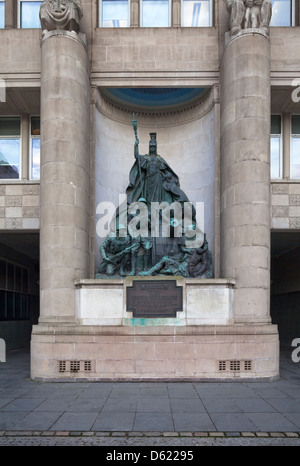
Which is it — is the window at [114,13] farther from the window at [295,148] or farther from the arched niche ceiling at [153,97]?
the window at [295,148]

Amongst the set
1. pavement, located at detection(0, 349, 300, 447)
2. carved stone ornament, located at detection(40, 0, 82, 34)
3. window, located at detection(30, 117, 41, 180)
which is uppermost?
carved stone ornament, located at detection(40, 0, 82, 34)

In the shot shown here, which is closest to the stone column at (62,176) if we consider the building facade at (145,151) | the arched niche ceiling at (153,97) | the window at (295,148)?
the building facade at (145,151)

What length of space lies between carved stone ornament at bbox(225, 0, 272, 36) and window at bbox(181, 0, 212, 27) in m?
1.93

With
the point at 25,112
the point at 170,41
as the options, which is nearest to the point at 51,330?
the point at 25,112

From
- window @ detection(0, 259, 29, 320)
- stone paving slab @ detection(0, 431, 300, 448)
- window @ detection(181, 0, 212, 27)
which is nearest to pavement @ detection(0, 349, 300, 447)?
stone paving slab @ detection(0, 431, 300, 448)

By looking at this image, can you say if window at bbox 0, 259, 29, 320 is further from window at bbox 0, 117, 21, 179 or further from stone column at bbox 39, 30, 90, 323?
stone column at bbox 39, 30, 90, 323

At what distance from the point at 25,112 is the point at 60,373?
29.9 ft

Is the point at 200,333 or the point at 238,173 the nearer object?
the point at 200,333

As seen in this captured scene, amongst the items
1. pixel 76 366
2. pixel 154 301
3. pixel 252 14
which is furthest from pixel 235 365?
pixel 252 14

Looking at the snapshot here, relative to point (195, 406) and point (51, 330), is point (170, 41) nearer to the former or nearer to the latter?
point (51, 330)

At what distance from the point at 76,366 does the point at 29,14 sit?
1208cm

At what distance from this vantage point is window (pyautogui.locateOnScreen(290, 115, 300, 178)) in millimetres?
14117

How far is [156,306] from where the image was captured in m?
11.4

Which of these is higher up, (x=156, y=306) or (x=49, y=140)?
(x=49, y=140)
